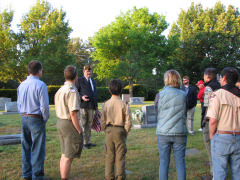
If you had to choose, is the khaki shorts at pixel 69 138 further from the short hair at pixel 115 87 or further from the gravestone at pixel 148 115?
the gravestone at pixel 148 115

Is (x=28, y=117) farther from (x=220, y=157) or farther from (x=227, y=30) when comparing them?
(x=227, y=30)

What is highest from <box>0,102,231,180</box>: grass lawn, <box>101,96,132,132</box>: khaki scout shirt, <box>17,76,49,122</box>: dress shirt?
<box>17,76,49,122</box>: dress shirt

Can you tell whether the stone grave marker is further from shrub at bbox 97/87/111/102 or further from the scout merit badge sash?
the scout merit badge sash

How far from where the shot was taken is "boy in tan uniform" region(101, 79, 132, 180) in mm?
3350

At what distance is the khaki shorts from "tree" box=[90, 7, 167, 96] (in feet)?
90.8

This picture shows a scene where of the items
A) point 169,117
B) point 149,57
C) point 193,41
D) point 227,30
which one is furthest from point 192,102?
point 227,30

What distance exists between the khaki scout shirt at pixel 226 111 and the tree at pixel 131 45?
28.0 m

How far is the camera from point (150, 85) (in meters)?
47.5

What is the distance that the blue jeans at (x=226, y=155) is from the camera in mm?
2578

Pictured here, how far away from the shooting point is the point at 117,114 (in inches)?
134

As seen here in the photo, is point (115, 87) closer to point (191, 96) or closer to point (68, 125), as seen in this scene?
point (68, 125)

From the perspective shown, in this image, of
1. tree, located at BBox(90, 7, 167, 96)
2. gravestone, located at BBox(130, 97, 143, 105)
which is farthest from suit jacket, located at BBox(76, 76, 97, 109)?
tree, located at BBox(90, 7, 167, 96)

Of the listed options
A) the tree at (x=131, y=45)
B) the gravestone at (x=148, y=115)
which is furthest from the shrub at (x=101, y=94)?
the gravestone at (x=148, y=115)

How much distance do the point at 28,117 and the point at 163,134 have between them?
2.16m
